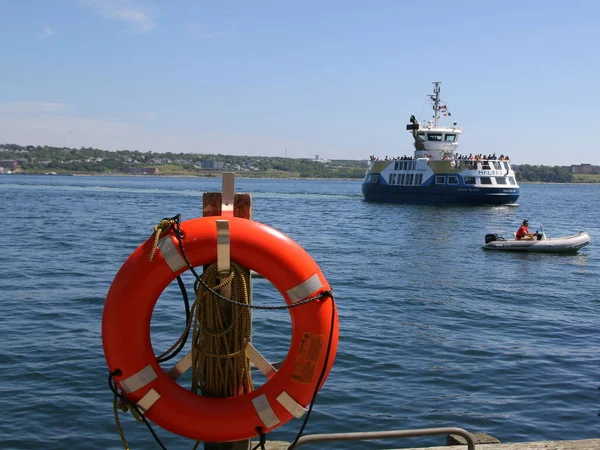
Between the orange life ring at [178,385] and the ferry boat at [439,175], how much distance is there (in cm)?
4374

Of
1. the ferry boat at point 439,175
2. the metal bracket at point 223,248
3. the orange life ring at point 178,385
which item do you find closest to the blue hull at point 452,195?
the ferry boat at point 439,175

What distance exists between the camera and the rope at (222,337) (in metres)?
3.88

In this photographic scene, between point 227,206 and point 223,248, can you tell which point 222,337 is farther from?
point 227,206

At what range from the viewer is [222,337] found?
12.9ft

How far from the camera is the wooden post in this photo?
4000 millimetres

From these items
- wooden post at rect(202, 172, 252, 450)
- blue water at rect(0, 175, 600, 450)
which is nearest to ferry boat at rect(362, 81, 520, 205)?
blue water at rect(0, 175, 600, 450)

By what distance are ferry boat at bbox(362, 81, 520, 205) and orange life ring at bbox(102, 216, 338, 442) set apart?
4374cm

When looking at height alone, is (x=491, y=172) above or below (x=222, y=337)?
above

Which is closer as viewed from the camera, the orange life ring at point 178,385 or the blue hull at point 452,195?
the orange life ring at point 178,385

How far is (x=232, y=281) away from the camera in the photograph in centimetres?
387

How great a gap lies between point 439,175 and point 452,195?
171 centimetres

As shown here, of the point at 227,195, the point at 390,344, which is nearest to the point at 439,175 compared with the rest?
the point at 390,344

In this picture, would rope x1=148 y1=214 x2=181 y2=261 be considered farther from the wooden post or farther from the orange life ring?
the wooden post

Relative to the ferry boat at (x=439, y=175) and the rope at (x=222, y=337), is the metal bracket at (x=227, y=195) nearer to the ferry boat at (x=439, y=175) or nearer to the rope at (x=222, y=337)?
the rope at (x=222, y=337)
